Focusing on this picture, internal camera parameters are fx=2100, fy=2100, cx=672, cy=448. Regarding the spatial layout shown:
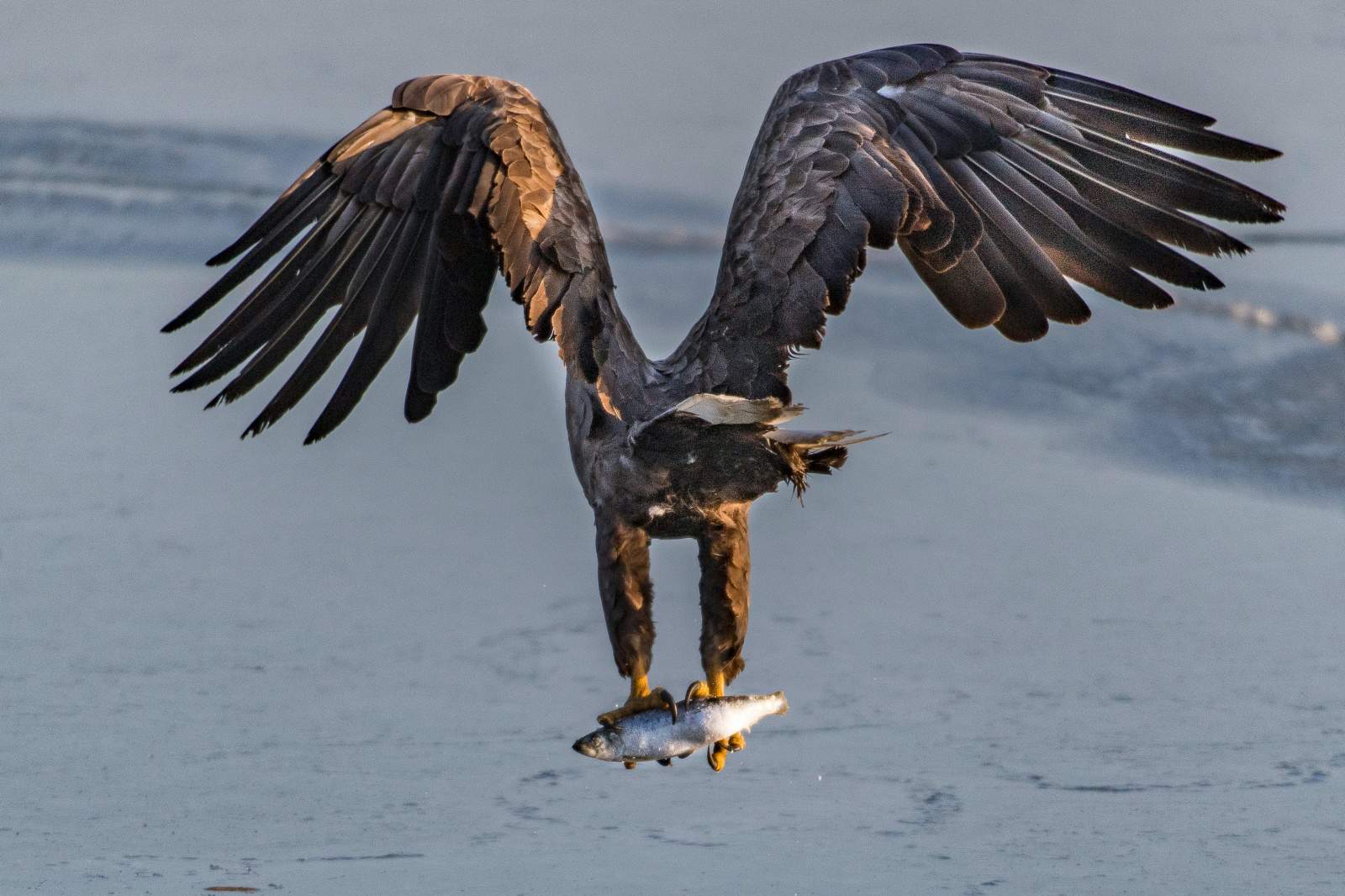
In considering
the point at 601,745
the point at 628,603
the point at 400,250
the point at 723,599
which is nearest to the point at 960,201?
the point at 723,599

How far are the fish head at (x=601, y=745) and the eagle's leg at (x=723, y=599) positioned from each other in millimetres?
400

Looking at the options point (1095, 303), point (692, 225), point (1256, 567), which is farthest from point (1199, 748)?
point (692, 225)

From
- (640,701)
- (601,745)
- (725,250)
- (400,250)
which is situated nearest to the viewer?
(601,745)

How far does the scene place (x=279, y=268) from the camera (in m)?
5.34

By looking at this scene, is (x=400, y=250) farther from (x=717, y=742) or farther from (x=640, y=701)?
(x=717, y=742)

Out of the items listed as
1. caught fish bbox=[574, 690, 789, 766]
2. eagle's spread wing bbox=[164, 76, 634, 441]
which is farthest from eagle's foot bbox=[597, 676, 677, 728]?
eagle's spread wing bbox=[164, 76, 634, 441]

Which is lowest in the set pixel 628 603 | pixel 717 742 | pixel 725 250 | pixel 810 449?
pixel 717 742

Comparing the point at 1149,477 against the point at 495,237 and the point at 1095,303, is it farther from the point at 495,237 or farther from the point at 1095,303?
the point at 495,237

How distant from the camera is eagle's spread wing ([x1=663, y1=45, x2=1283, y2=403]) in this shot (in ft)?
15.6

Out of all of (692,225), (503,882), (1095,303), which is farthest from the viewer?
(692,225)

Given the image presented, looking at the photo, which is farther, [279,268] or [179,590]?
[179,590]

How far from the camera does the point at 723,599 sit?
512 cm

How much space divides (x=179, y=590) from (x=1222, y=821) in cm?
295

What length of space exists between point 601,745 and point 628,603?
1.49ft
